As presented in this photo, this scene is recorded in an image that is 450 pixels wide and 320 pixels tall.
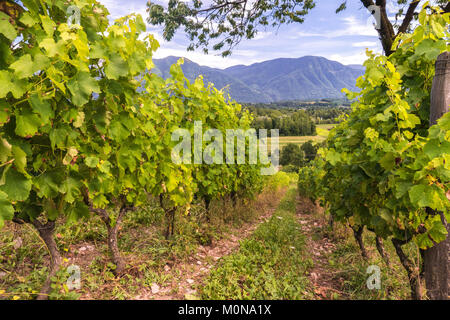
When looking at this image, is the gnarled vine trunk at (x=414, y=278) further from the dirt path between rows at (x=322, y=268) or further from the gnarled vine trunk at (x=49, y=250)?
the gnarled vine trunk at (x=49, y=250)

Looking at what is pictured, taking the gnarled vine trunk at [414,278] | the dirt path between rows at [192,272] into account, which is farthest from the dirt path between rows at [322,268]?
the dirt path between rows at [192,272]

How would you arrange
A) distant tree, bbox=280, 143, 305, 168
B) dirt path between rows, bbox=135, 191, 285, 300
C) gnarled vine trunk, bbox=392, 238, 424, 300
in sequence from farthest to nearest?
1. distant tree, bbox=280, 143, 305, 168
2. dirt path between rows, bbox=135, 191, 285, 300
3. gnarled vine trunk, bbox=392, 238, 424, 300

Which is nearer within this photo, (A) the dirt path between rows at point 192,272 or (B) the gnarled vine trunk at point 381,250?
(A) the dirt path between rows at point 192,272

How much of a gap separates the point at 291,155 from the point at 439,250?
4189cm

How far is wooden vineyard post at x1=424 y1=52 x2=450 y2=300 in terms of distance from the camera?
5.91ft

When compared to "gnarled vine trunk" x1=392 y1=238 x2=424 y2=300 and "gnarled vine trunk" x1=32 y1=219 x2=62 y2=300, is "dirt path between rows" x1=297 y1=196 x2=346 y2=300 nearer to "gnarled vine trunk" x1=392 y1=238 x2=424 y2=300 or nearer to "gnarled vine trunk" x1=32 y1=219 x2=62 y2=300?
"gnarled vine trunk" x1=392 y1=238 x2=424 y2=300

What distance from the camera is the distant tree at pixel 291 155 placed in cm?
4106

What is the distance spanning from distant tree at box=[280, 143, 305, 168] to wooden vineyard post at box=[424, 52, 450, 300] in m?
39.2

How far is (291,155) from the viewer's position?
42.5 meters

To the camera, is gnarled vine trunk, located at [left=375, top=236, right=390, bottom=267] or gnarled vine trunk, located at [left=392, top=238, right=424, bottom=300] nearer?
gnarled vine trunk, located at [left=392, top=238, right=424, bottom=300]

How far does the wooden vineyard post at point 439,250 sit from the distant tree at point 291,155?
39.2 metres

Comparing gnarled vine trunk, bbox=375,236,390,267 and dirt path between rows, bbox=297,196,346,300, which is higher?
gnarled vine trunk, bbox=375,236,390,267

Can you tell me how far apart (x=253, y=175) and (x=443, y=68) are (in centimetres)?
507

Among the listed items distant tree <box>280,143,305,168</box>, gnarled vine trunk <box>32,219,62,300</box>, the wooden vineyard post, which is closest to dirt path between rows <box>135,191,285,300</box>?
gnarled vine trunk <box>32,219,62,300</box>
